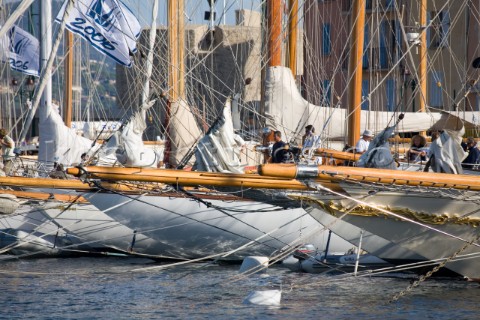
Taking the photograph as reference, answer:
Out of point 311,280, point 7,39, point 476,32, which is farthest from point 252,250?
point 476,32

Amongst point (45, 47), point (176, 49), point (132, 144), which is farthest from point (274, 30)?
point (45, 47)

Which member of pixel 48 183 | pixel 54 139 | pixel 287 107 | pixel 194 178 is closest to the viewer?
pixel 194 178

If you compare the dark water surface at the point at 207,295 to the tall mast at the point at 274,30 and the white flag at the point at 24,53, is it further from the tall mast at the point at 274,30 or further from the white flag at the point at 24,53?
the white flag at the point at 24,53

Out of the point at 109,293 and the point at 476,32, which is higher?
the point at 476,32

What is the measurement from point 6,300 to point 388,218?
5979mm

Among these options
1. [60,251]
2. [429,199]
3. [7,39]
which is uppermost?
[7,39]

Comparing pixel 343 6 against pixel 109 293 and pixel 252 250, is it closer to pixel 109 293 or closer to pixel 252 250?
pixel 252 250

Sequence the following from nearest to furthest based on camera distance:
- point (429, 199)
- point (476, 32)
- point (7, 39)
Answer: point (429, 199) < point (7, 39) < point (476, 32)

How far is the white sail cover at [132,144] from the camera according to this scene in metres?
25.4

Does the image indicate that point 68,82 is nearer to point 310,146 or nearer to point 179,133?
point 179,133

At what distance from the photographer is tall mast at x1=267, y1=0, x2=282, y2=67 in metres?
28.7

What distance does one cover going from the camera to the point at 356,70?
27.8 metres

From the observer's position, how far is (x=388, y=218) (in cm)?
1953

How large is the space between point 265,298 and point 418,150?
8737mm
